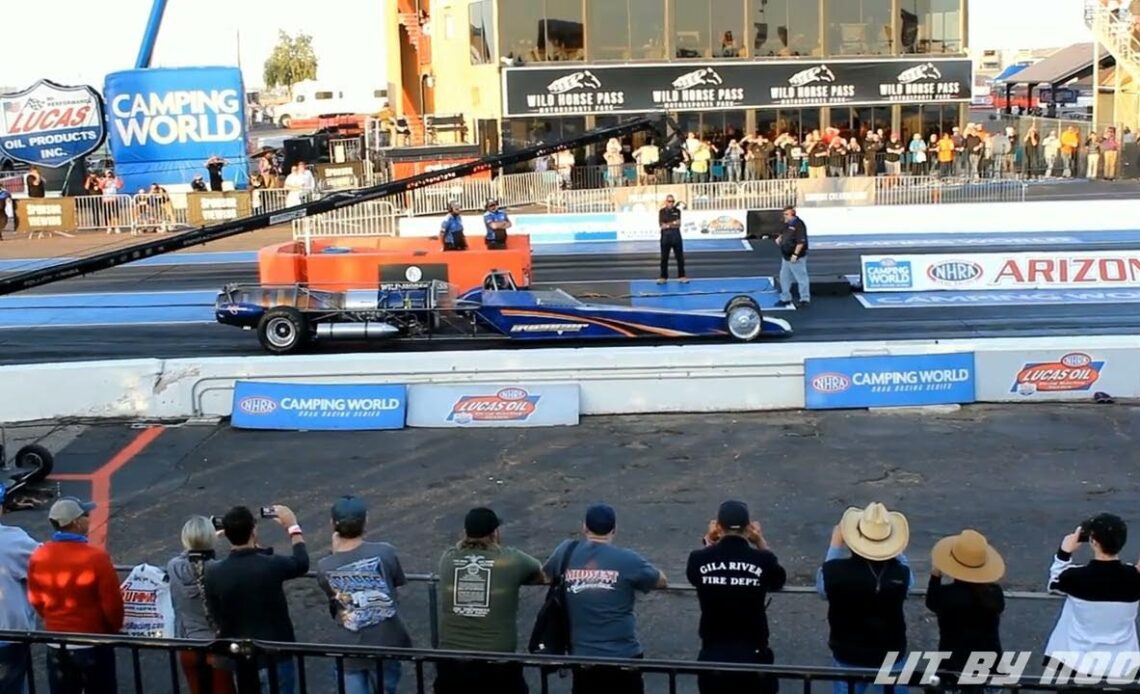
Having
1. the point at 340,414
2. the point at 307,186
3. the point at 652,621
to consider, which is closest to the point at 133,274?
the point at 307,186

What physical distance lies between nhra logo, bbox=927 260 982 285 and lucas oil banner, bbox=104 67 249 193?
22.4m

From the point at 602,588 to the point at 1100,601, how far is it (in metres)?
2.31

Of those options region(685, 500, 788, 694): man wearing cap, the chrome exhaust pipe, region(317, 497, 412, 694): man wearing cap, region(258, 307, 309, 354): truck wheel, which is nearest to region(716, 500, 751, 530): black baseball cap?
region(685, 500, 788, 694): man wearing cap

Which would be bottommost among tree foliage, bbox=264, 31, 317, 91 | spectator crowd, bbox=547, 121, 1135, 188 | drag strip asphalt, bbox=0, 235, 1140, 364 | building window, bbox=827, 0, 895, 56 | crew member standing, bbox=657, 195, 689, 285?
drag strip asphalt, bbox=0, 235, 1140, 364

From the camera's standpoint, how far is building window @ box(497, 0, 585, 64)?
37.3 m

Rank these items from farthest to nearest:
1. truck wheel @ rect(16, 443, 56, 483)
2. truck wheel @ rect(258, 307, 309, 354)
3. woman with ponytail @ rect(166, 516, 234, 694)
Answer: truck wheel @ rect(258, 307, 309, 354), truck wheel @ rect(16, 443, 56, 483), woman with ponytail @ rect(166, 516, 234, 694)

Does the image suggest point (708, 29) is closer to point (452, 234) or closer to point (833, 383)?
point (452, 234)

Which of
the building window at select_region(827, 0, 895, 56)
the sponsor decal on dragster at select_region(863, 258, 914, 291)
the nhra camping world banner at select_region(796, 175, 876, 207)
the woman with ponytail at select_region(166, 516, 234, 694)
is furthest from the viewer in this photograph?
the building window at select_region(827, 0, 895, 56)

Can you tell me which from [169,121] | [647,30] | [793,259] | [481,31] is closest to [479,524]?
[793,259]

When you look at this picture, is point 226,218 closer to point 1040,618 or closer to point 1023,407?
point 1023,407

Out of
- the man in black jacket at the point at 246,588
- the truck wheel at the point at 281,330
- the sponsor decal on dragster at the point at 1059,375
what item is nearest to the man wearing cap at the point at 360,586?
the man in black jacket at the point at 246,588

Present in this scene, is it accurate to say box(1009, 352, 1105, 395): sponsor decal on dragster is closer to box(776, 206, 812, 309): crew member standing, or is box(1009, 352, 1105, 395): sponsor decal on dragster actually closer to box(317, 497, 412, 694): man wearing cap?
box(776, 206, 812, 309): crew member standing

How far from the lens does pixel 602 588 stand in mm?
5730

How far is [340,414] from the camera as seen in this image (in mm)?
13406
